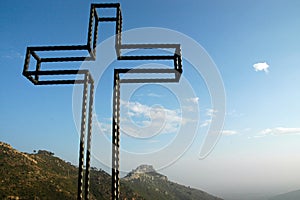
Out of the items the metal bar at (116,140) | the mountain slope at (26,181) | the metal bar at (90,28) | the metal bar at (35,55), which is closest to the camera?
the metal bar at (116,140)

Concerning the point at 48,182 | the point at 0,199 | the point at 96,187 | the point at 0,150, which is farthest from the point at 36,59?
the point at 96,187

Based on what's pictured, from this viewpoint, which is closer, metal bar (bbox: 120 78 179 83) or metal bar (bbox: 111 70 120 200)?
metal bar (bbox: 111 70 120 200)

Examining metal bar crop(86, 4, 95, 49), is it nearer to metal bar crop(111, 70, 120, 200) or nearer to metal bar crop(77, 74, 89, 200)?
metal bar crop(77, 74, 89, 200)

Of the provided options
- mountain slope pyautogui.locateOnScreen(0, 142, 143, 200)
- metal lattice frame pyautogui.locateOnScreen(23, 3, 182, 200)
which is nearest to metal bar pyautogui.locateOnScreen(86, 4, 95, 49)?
metal lattice frame pyautogui.locateOnScreen(23, 3, 182, 200)

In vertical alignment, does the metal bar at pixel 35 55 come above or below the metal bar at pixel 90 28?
below

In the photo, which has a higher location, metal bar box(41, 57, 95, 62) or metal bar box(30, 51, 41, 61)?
metal bar box(30, 51, 41, 61)

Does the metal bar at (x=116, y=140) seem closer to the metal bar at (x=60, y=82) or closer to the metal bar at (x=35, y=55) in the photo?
the metal bar at (x=60, y=82)

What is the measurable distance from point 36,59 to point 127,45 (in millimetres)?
2655

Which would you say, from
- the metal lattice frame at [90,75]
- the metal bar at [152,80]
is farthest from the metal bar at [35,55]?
the metal bar at [152,80]

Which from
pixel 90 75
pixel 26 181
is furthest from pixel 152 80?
pixel 26 181

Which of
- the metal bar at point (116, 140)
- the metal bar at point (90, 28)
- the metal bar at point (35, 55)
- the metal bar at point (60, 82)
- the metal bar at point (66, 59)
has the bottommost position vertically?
the metal bar at point (116, 140)

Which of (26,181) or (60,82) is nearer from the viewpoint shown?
(60,82)

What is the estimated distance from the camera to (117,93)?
305 inches

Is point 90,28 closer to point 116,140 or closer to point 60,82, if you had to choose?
point 60,82
